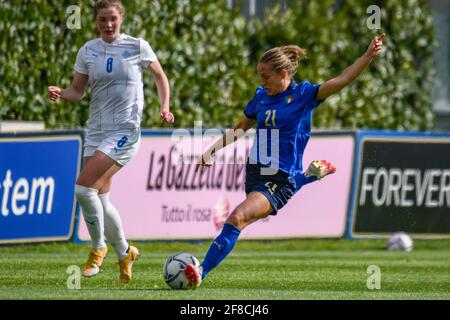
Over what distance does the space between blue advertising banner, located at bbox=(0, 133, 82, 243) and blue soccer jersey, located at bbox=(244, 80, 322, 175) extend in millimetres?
5549

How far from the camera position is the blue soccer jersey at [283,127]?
10.2 m

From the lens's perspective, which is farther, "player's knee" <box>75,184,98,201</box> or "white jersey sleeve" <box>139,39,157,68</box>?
"white jersey sleeve" <box>139,39,157,68</box>

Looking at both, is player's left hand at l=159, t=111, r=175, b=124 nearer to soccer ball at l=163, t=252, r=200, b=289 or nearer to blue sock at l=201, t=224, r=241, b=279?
blue sock at l=201, t=224, r=241, b=279

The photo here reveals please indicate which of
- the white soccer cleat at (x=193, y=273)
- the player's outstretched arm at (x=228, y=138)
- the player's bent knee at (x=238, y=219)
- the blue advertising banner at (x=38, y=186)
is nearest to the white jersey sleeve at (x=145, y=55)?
the player's outstretched arm at (x=228, y=138)

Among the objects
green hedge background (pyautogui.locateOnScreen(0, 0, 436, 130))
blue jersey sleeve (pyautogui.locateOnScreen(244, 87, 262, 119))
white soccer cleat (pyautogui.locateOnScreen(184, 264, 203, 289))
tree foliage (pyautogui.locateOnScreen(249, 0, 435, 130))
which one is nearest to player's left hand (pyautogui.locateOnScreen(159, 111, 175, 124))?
blue jersey sleeve (pyautogui.locateOnScreen(244, 87, 262, 119))

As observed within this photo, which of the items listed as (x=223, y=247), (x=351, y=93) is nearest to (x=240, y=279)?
(x=223, y=247)

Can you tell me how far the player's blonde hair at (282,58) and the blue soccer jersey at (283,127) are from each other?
0.62ft

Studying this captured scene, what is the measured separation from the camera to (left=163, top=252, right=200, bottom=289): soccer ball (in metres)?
9.88

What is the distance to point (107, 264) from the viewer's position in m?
13.3

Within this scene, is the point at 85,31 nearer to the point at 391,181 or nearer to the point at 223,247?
the point at 391,181

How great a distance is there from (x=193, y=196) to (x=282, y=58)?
272 inches

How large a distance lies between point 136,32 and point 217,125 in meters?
2.10

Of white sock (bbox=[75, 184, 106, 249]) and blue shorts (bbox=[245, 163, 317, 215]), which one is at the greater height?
blue shorts (bbox=[245, 163, 317, 215])

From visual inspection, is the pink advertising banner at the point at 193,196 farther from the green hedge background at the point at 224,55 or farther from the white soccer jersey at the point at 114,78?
the white soccer jersey at the point at 114,78
